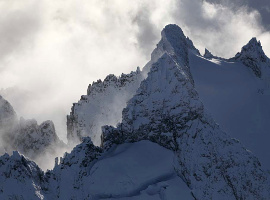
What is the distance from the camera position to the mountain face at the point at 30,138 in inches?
6014

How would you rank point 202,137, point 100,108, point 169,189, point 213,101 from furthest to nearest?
point 100,108 → point 213,101 → point 202,137 → point 169,189

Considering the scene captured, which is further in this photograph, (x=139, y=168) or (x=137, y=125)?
(x=137, y=125)

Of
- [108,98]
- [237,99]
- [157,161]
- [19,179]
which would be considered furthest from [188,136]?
[108,98]

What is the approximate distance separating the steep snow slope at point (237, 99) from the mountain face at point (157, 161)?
30.1ft

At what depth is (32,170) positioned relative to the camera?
107 meters

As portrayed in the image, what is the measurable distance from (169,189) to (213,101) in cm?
3341

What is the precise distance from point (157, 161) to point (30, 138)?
187 feet

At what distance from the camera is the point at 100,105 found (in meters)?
146

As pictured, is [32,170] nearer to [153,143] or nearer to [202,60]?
[153,143]

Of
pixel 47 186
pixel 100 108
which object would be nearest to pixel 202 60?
pixel 100 108

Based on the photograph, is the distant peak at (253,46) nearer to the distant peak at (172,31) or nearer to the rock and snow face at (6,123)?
the distant peak at (172,31)

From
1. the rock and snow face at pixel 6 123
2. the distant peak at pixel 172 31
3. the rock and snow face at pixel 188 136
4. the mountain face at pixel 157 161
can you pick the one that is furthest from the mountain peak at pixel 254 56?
the rock and snow face at pixel 6 123

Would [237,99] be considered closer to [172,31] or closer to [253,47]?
[253,47]

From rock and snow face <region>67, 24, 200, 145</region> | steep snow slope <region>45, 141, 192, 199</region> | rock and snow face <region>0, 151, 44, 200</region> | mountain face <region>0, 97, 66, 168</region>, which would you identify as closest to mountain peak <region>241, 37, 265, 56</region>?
rock and snow face <region>67, 24, 200, 145</region>
